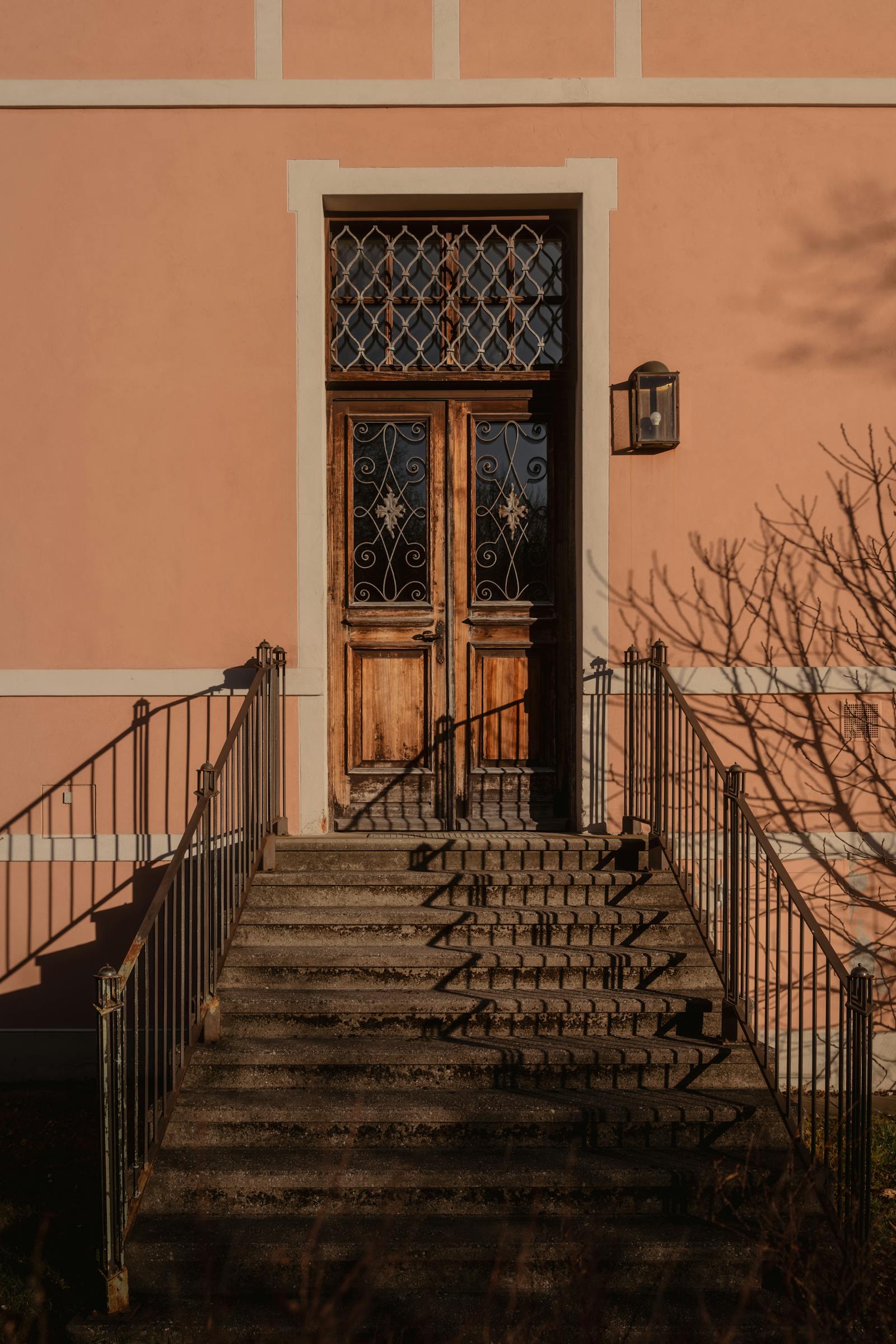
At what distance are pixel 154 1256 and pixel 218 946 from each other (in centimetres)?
117

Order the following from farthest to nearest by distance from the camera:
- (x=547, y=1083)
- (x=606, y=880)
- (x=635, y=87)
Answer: (x=635, y=87) < (x=606, y=880) < (x=547, y=1083)

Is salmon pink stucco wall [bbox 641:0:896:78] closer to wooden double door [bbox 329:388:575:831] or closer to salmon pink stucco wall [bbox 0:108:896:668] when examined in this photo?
salmon pink stucco wall [bbox 0:108:896:668]

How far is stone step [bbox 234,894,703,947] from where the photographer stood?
4145mm

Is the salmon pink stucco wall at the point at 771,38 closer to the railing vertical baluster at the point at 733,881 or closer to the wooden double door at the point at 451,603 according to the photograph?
the wooden double door at the point at 451,603

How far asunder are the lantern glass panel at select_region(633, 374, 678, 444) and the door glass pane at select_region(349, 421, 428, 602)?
3.98 ft

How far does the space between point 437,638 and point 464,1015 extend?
7.21 feet

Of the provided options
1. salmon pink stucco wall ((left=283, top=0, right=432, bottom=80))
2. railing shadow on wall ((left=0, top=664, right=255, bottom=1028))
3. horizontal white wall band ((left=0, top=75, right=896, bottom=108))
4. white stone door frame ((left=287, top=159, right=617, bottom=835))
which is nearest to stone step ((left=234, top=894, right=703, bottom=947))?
white stone door frame ((left=287, top=159, right=617, bottom=835))

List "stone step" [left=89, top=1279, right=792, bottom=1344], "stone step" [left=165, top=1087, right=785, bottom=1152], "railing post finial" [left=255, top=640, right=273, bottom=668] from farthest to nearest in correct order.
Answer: "railing post finial" [left=255, top=640, right=273, bottom=668] < "stone step" [left=165, top=1087, right=785, bottom=1152] < "stone step" [left=89, top=1279, right=792, bottom=1344]

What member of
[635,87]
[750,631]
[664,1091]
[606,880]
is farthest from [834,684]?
[635,87]

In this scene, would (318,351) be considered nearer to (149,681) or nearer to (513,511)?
(513,511)

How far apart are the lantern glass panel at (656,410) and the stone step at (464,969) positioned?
2.64 metres

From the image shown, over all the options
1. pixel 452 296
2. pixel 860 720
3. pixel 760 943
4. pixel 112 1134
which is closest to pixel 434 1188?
pixel 112 1134

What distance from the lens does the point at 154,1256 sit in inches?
120

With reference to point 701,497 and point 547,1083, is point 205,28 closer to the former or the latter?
point 701,497
